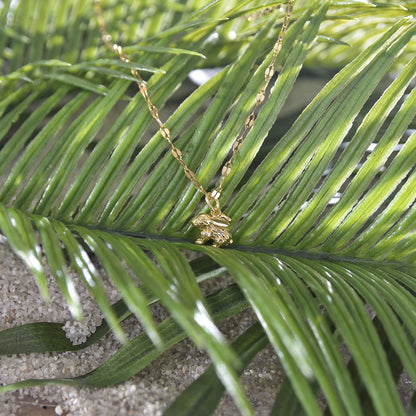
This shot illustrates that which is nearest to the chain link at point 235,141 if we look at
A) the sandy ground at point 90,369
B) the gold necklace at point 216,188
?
the gold necklace at point 216,188

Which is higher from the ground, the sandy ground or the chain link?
the chain link

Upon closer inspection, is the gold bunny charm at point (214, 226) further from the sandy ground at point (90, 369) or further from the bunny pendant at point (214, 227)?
the sandy ground at point (90, 369)

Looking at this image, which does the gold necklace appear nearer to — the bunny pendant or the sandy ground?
the bunny pendant

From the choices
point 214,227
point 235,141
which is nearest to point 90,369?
point 214,227

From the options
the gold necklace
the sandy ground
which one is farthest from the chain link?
the sandy ground

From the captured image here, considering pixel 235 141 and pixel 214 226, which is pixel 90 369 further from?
pixel 235 141

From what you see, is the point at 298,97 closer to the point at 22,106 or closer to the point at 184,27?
the point at 184,27

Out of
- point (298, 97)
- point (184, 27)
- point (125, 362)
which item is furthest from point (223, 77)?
point (125, 362)

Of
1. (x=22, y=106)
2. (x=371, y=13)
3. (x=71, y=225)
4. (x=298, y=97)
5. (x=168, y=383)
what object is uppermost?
(x=371, y=13)
